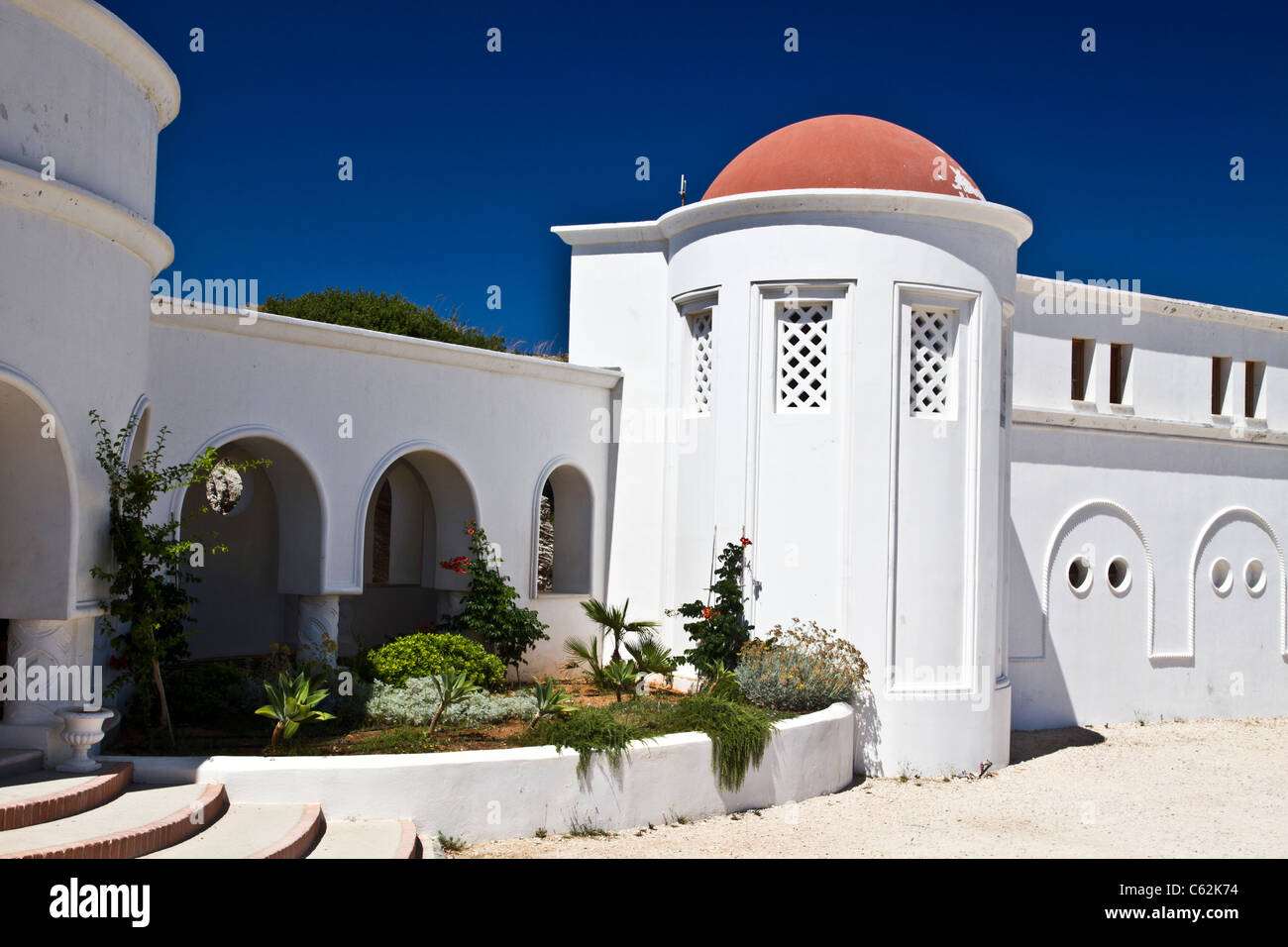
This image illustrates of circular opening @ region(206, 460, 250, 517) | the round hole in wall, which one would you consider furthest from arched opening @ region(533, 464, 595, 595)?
the round hole in wall

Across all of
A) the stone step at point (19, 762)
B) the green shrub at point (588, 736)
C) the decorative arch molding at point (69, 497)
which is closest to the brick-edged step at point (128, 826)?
the stone step at point (19, 762)

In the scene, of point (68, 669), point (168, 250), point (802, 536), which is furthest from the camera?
point (802, 536)

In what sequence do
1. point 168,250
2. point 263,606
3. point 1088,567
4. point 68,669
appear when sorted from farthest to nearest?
point 1088,567
point 263,606
point 168,250
point 68,669

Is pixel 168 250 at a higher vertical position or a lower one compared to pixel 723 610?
higher

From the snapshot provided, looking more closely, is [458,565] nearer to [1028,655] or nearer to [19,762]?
[19,762]

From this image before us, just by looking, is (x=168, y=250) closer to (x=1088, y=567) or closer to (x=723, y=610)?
(x=723, y=610)

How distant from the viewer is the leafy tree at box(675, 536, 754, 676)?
12383 millimetres

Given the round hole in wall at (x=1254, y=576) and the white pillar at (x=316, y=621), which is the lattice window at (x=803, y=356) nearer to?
the white pillar at (x=316, y=621)

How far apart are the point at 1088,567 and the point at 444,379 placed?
9.26 m

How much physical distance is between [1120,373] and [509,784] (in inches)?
466

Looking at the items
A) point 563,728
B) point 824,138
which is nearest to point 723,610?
point 563,728

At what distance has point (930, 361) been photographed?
1290cm

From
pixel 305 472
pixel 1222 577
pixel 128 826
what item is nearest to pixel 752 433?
pixel 305 472

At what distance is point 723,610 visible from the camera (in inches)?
496
